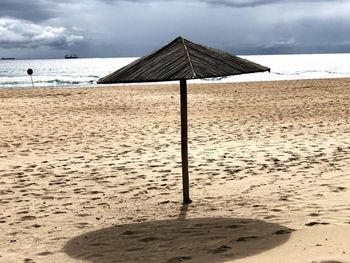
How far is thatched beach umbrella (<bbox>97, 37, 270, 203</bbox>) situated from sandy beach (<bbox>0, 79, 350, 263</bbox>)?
171 centimetres

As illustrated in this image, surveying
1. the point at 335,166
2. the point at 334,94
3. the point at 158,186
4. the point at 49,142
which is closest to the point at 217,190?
the point at 158,186

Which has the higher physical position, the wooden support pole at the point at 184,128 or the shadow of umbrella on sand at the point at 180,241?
the wooden support pole at the point at 184,128

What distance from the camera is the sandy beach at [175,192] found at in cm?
488

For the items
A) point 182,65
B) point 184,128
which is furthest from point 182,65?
point 184,128

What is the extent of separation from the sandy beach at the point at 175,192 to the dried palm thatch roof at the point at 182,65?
1715mm

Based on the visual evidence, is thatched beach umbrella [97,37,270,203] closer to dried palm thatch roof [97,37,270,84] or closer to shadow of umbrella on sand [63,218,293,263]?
dried palm thatch roof [97,37,270,84]

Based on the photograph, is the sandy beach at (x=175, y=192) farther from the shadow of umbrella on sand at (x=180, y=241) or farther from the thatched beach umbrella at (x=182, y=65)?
the thatched beach umbrella at (x=182, y=65)

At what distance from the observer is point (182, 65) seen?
521cm

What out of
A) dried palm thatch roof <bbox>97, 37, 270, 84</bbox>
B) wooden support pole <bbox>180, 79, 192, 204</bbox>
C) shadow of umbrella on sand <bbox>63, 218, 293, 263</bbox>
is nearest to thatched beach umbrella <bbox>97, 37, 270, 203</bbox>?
dried palm thatch roof <bbox>97, 37, 270, 84</bbox>

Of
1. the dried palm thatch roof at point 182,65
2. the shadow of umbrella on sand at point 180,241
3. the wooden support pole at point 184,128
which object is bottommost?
the shadow of umbrella on sand at point 180,241

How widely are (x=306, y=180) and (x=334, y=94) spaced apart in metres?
17.8

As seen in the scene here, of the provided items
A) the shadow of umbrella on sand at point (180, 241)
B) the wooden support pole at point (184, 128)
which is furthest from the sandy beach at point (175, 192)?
the wooden support pole at point (184, 128)

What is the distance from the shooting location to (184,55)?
17.7ft

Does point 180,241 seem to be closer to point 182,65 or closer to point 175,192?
point 182,65
